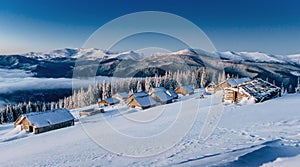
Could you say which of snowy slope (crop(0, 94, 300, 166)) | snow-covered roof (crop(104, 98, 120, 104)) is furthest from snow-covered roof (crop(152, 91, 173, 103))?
snowy slope (crop(0, 94, 300, 166))

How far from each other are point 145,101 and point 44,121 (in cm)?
2349

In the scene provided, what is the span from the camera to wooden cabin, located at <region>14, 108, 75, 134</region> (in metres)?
38.0

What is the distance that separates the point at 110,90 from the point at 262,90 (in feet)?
234

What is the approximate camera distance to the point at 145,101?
56406mm

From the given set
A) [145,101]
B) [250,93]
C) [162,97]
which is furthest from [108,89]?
[250,93]

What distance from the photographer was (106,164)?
1263cm

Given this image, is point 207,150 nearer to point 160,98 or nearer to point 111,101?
point 160,98

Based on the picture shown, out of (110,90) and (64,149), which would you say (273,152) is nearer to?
(64,149)

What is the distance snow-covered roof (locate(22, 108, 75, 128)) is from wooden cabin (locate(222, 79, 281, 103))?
26.3m

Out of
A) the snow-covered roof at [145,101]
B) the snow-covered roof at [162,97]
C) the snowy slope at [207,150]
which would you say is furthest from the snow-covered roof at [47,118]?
the snow-covered roof at [162,97]

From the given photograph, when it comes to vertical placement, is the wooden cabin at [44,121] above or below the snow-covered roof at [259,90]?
below

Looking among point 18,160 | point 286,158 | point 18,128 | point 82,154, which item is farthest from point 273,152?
point 18,128

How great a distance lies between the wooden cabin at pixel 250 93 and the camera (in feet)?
111

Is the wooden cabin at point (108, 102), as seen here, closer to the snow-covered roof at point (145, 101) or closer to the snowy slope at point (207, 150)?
the snow-covered roof at point (145, 101)
